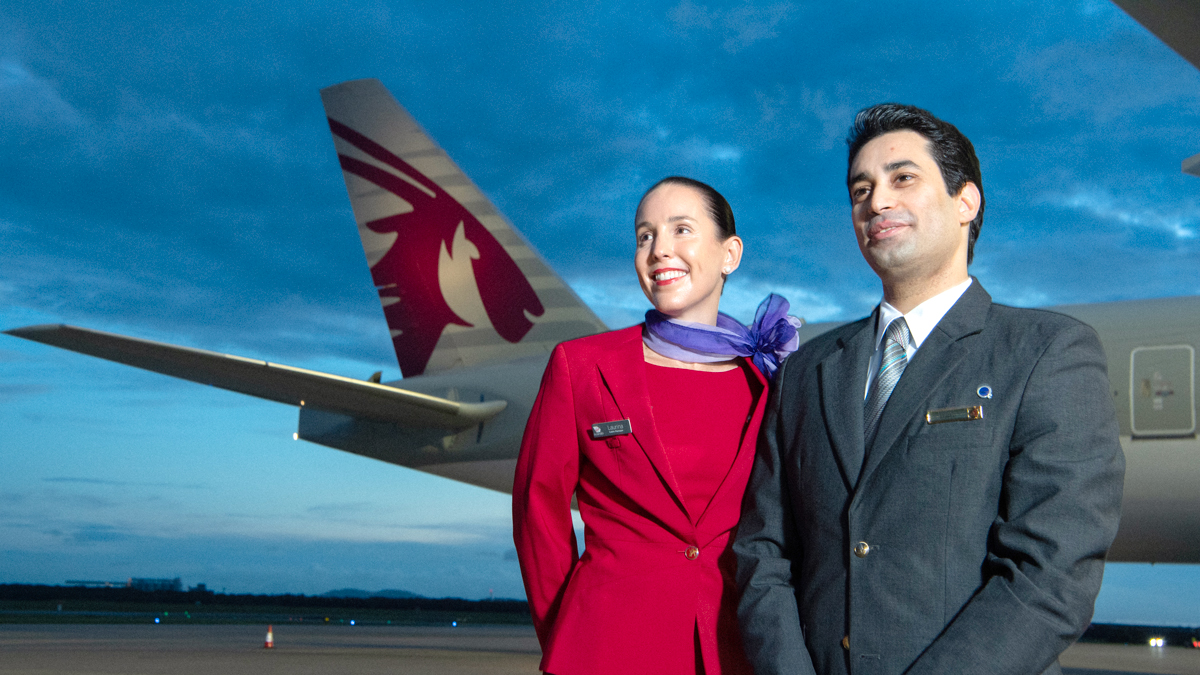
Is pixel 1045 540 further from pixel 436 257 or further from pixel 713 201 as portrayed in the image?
pixel 436 257

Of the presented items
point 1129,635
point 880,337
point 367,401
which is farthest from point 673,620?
point 1129,635

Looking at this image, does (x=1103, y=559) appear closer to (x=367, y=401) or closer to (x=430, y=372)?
Result: (x=367, y=401)

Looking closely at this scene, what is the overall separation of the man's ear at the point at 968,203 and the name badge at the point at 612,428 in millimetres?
1078

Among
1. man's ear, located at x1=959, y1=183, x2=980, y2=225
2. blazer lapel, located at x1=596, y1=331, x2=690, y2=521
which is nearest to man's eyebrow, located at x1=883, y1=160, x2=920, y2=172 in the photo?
man's ear, located at x1=959, y1=183, x2=980, y2=225

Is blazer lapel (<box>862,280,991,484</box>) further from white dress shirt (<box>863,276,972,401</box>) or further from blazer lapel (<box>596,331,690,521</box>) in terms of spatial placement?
blazer lapel (<box>596,331,690,521</box>)

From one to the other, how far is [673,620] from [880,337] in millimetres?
968

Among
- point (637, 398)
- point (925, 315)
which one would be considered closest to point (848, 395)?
point (925, 315)

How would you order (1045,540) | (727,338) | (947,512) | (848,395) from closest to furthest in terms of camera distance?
1. (1045,540)
2. (947,512)
3. (848,395)
4. (727,338)

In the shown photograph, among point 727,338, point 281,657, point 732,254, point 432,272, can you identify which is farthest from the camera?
point 432,272

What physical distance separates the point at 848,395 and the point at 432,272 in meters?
12.1

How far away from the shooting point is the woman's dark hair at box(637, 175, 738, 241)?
9.75 feet

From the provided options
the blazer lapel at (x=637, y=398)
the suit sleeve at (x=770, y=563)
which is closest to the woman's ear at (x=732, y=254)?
the blazer lapel at (x=637, y=398)

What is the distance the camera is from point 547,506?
274 cm

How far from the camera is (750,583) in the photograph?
2.32 metres
